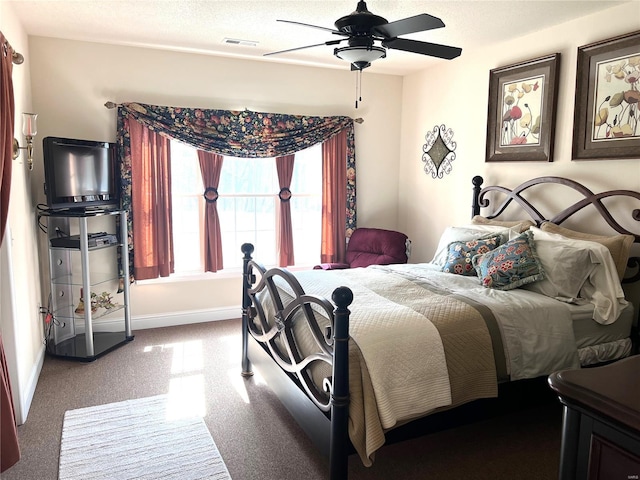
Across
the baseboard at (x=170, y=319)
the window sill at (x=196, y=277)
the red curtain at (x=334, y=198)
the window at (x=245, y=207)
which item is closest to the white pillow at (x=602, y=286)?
the red curtain at (x=334, y=198)

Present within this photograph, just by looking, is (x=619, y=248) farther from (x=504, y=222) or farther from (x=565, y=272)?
(x=504, y=222)

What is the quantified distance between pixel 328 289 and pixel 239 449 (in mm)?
1062

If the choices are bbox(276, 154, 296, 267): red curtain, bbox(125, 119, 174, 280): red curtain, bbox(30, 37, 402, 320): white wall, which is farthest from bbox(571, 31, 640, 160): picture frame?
bbox(125, 119, 174, 280): red curtain

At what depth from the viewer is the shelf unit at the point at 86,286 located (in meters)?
3.82

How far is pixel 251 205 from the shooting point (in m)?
5.03

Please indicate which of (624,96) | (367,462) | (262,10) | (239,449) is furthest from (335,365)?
(624,96)

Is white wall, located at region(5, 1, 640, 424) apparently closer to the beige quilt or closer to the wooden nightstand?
the beige quilt

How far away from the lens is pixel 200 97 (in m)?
4.61

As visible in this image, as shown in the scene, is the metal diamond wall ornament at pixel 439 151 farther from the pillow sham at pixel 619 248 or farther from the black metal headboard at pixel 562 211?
the pillow sham at pixel 619 248

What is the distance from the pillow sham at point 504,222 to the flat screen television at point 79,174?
3.28 metres

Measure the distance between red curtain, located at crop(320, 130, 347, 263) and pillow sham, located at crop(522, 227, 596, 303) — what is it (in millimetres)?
2481

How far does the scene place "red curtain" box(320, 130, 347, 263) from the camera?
5.16m

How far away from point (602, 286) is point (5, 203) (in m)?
3.50

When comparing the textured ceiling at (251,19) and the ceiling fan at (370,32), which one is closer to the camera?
the ceiling fan at (370,32)
